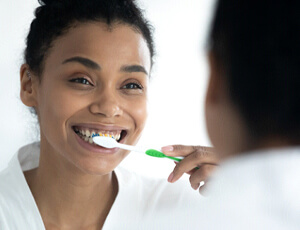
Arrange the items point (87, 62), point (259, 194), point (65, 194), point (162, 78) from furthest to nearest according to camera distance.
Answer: point (162, 78) → point (65, 194) → point (87, 62) → point (259, 194)

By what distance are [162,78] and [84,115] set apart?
1.45 feet

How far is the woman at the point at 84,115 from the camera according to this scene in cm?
78

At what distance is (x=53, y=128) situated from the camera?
80cm

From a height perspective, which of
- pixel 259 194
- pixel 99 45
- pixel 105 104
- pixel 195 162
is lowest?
pixel 259 194

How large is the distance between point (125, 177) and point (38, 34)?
383 mm

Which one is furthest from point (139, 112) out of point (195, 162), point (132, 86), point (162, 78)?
point (162, 78)

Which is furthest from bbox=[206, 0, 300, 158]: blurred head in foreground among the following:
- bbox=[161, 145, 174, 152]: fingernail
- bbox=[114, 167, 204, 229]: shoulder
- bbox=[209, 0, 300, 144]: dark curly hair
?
bbox=[114, 167, 204, 229]: shoulder

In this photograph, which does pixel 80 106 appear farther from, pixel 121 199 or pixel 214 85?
pixel 214 85

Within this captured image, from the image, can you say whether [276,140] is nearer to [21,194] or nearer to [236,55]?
[236,55]

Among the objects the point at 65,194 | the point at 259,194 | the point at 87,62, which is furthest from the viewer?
the point at 65,194

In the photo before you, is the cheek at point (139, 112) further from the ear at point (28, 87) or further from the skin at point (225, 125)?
the skin at point (225, 125)

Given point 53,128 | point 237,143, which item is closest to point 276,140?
point 237,143

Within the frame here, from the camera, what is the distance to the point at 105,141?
0.80 meters

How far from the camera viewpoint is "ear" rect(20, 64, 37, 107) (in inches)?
33.8
